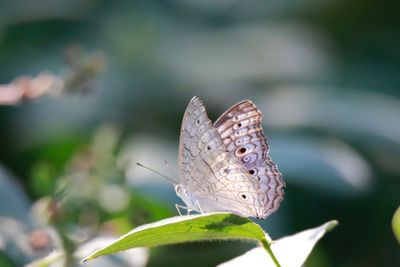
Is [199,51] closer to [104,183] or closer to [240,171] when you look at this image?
[104,183]

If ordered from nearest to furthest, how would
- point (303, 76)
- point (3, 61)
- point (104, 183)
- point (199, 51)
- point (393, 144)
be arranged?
1. point (104, 183)
2. point (393, 144)
3. point (3, 61)
4. point (303, 76)
5. point (199, 51)

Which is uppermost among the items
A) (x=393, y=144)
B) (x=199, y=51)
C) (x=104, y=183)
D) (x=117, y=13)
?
(x=117, y=13)

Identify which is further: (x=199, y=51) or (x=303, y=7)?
(x=303, y=7)

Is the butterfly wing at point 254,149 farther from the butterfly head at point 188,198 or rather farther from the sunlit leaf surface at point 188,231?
the sunlit leaf surface at point 188,231

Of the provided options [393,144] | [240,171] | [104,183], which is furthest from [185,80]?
[240,171]

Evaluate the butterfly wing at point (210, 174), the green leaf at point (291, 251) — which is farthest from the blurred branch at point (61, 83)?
the green leaf at point (291, 251)

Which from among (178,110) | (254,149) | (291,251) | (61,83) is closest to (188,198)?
(254,149)

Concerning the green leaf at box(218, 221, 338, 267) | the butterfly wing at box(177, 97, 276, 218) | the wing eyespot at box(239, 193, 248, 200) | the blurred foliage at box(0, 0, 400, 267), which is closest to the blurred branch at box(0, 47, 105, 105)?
the blurred foliage at box(0, 0, 400, 267)

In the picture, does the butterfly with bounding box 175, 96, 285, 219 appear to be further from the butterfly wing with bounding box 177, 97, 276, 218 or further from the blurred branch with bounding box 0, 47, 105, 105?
the blurred branch with bounding box 0, 47, 105, 105
